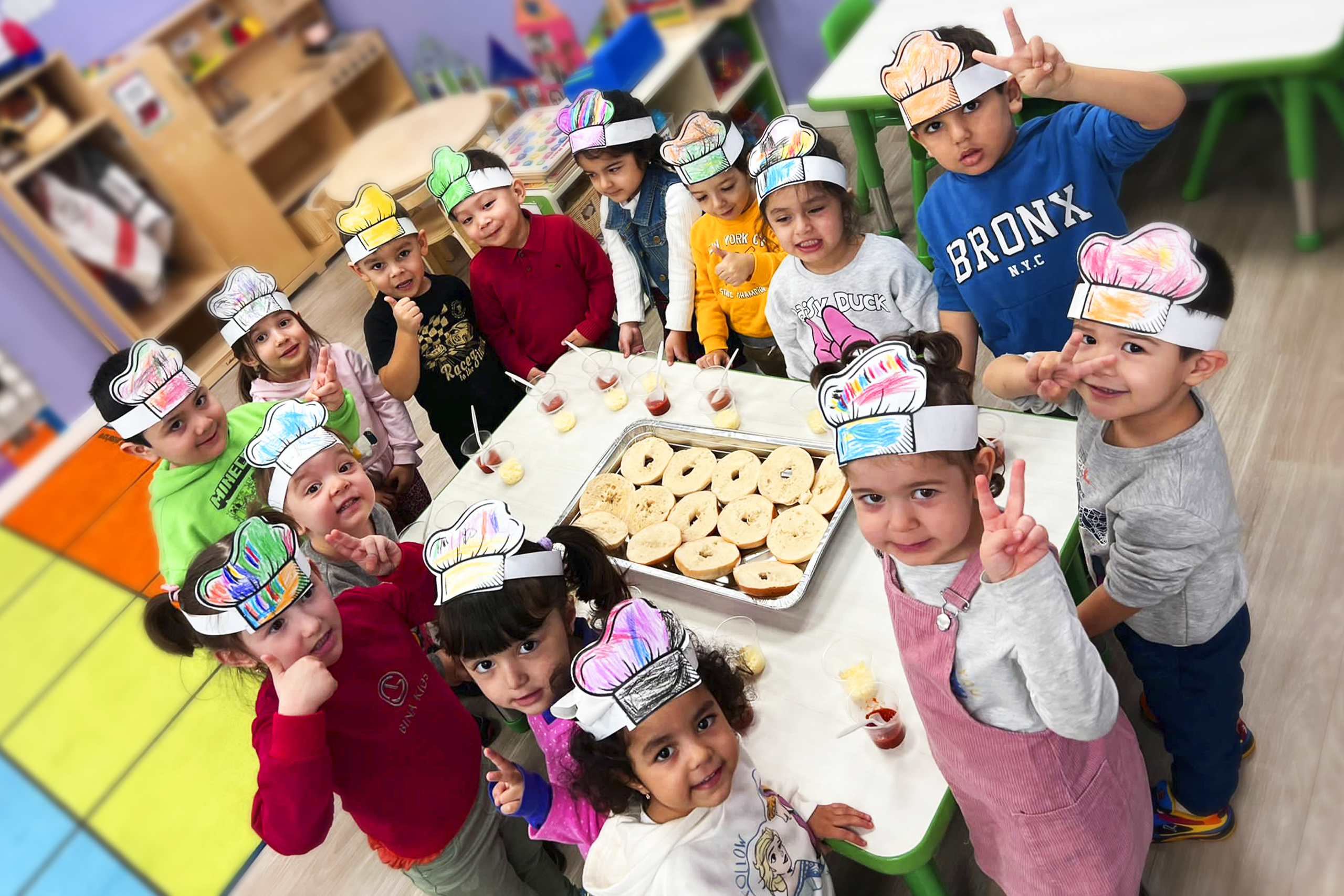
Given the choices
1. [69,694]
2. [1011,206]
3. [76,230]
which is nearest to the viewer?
[1011,206]

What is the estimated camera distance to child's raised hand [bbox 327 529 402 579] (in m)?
1.84

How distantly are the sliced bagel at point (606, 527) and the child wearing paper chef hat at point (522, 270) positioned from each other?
0.77 meters

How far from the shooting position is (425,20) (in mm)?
5410

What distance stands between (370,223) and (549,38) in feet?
9.61

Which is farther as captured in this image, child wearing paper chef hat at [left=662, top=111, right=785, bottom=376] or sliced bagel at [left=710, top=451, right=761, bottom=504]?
child wearing paper chef hat at [left=662, top=111, right=785, bottom=376]

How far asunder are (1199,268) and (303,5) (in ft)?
19.9

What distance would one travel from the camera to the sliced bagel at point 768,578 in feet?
5.85

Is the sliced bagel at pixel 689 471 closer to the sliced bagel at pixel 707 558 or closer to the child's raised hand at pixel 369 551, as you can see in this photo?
the sliced bagel at pixel 707 558

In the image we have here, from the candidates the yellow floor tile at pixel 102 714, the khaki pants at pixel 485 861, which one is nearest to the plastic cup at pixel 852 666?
the khaki pants at pixel 485 861

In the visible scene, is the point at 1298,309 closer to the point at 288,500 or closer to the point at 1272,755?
the point at 1272,755

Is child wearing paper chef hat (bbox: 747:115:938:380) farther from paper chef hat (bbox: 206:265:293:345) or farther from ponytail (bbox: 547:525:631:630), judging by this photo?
paper chef hat (bbox: 206:265:293:345)

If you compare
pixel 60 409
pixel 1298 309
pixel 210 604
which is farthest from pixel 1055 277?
pixel 60 409

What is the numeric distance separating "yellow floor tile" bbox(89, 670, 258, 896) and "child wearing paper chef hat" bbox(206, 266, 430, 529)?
85 cm

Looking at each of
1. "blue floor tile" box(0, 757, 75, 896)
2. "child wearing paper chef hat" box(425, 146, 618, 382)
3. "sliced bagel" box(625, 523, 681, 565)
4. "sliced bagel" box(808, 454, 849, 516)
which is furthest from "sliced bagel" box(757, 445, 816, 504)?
"blue floor tile" box(0, 757, 75, 896)
